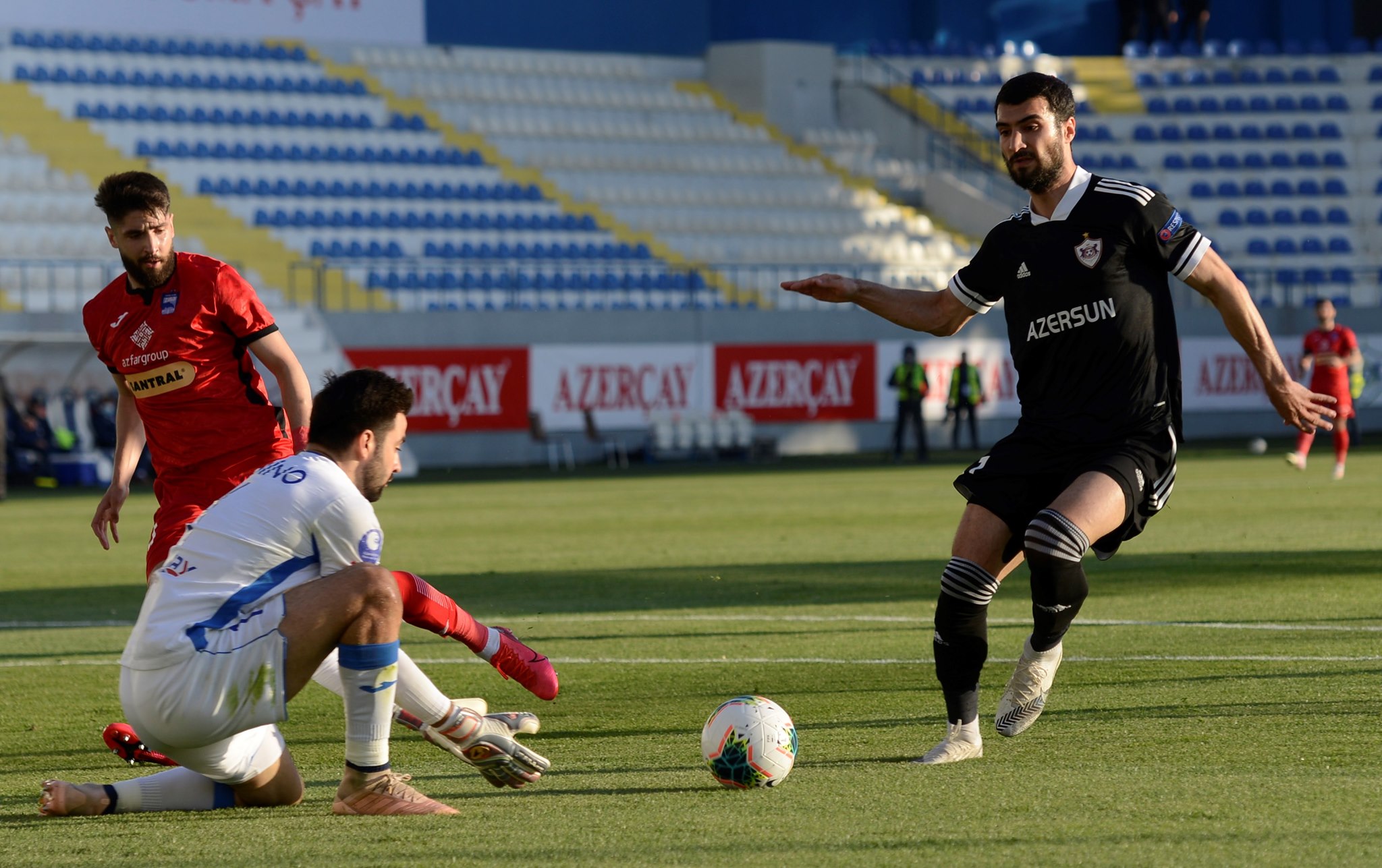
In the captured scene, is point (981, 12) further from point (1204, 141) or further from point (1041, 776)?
point (1041, 776)

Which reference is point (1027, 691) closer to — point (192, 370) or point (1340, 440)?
point (192, 370)

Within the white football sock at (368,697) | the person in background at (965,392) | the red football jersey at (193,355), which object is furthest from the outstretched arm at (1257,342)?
the person in background at (965,392)

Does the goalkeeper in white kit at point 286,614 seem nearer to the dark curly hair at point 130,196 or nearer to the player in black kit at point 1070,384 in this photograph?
the dark curly hair at point 130,196

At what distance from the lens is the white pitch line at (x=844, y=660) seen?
7.52m

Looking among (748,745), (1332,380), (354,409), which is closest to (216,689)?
(354,409)

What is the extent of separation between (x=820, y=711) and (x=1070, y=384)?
163cm

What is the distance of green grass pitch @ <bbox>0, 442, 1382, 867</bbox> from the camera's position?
4469 millimetres

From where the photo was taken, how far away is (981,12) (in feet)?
136

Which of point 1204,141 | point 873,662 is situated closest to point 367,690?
point 873,662

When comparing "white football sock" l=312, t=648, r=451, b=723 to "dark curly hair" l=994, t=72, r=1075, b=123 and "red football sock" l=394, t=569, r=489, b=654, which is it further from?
"dark curly hair" l=994, t=72, r=1075, b=123

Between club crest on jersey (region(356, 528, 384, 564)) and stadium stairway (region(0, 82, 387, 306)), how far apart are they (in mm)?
24860

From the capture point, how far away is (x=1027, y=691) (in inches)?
227

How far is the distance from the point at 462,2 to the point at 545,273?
951 cm

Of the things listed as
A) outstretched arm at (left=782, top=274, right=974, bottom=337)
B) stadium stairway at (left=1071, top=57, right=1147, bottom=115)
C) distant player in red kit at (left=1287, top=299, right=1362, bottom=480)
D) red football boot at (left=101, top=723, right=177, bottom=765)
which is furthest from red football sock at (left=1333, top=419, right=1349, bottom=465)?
stadium stairway at (left=1071, top=57, right=1147, bottom=115)
